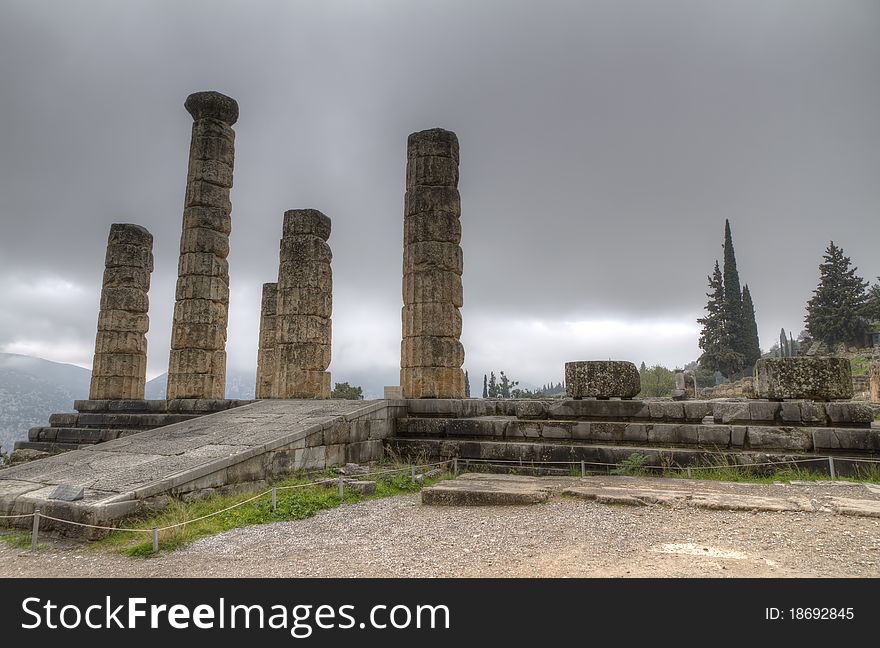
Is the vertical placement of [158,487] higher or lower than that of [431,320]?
lower

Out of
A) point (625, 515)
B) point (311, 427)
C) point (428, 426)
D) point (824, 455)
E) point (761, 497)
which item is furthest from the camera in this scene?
point (428, 426)

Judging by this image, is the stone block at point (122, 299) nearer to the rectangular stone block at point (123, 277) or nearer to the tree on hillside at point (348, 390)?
the rectangular stone block at point (123, 277)

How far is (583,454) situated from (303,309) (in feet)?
25.1

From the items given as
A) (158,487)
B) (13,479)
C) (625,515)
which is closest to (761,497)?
(625,515)

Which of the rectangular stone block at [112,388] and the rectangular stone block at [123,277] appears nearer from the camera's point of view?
the rectangular stone block at [112,388]

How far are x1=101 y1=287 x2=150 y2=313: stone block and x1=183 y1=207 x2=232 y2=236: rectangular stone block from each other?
9.11 feet

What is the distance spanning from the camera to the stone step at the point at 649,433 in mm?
7492

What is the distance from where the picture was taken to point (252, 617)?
123 inches

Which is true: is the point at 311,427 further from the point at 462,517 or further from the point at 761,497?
the point at 761,497

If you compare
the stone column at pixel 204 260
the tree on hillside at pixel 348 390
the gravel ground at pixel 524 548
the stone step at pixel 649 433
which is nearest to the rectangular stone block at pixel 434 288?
the stone step at pixel 649 433

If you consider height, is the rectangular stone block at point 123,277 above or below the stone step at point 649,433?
above

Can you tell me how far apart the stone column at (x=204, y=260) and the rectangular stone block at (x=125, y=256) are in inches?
87.6

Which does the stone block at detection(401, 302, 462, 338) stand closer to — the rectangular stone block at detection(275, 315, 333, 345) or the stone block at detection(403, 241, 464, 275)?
the stone block at detection(403, 241, 464, 275)

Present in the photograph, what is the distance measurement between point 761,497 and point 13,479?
8.75 m
